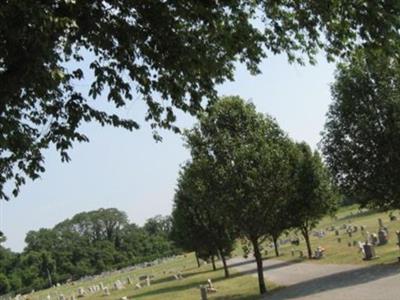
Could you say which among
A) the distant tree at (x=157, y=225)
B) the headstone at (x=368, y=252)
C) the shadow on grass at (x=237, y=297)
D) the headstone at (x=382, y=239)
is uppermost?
the distant tree at (x=157, y=225)

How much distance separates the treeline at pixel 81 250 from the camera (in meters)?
130

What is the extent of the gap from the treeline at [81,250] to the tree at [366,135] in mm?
106661

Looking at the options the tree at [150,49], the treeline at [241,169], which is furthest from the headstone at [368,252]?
the tree at [150,49]

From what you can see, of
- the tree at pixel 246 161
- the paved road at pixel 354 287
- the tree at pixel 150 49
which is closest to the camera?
the tree at pixel 150 49

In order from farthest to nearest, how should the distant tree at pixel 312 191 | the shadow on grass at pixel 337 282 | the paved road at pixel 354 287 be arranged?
1. the distant tree at pixel 312 191
2. the shadow on grass at pixel 337 282
3. the paved road at pixel 354 287

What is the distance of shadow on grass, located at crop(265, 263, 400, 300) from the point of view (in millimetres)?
20391

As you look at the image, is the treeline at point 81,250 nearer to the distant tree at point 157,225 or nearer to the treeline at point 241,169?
the distant tree at point 157,225

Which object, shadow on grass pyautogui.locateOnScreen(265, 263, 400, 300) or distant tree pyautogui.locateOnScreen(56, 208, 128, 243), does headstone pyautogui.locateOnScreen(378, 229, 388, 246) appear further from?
distant tree pyautogui.locateOnScreen(56, 208, 128, 243)

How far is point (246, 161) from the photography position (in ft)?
81.4

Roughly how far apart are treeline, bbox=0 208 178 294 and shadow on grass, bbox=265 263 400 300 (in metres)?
107

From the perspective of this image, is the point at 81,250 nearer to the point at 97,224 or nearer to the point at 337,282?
the point at 97,224

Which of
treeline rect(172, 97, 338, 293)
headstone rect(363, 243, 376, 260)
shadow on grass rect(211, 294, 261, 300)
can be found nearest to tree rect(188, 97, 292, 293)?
treeline rect(172, 97, 338, 293)

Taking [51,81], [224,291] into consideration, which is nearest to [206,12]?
[51,81]

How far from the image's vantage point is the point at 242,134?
85.2ft
